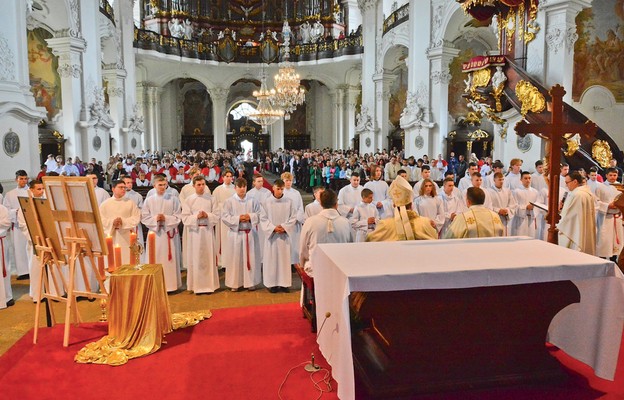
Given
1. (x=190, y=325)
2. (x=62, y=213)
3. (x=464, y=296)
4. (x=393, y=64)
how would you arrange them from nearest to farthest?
(x=464, y=296) → (x=62, y=213) → (x=190, y=325) → (x=393, y=64)

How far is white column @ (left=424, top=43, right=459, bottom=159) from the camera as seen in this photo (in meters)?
20.0

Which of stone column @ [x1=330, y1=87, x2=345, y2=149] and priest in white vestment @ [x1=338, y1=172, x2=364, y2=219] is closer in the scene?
priest in white vestment @ [x1=338, y1=172, x2=364, y2=219]

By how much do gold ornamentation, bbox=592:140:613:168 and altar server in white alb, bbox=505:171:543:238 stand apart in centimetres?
272

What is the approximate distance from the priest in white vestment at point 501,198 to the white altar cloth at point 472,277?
4497mm

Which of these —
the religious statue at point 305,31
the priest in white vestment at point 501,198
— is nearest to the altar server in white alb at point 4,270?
the priest in white vestment at point 501,198

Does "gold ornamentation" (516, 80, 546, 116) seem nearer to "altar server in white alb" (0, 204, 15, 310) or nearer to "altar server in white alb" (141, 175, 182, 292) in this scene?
"altar server in white alb" (141, 175, 182, 292)

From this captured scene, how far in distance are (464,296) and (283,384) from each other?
172 centimetres

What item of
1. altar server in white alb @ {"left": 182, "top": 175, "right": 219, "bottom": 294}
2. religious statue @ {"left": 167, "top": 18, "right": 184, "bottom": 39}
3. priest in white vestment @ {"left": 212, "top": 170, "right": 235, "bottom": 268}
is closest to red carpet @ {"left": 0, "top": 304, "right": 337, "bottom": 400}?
altar server in white alb @ {"left": 182, "top": 175, "right": 219, "bottom": 294}

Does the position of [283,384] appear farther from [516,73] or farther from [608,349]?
[516,73]

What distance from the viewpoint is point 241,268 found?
798cm

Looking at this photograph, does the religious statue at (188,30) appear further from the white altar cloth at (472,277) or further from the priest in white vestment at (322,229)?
the white altar cloth at (472,277)

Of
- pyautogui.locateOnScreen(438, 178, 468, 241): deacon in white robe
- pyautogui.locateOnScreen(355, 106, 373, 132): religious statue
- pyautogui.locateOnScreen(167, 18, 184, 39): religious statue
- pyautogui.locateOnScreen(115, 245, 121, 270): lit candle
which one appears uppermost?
pyautogui.locateOnScreen(167, 18, 184, 39): religious statue

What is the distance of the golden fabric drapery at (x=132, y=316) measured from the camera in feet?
16.4

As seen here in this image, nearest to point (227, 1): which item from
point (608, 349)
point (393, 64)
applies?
point (393, 64)
